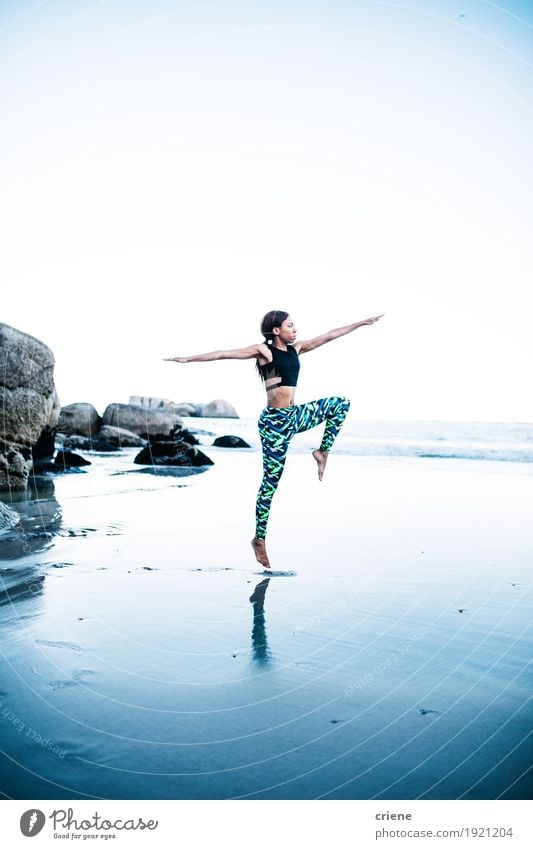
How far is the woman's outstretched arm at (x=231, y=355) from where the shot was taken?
4.39 meters

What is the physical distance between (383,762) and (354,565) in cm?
334

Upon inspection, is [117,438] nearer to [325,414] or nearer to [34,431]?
[34,431]

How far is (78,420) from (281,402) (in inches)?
707

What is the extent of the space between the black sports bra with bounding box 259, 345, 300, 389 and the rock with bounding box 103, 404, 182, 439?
17.4 meters

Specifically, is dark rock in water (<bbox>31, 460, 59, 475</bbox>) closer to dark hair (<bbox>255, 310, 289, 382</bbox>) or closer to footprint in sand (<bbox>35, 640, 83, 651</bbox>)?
dark hair (<bbox>255, 310, 289, 382</bbox>)

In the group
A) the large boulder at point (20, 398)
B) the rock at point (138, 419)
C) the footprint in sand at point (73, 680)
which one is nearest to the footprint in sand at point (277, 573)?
the footprint in sand at point (73, 680)

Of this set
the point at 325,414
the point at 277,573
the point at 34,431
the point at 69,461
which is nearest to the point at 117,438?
the point at 69,461

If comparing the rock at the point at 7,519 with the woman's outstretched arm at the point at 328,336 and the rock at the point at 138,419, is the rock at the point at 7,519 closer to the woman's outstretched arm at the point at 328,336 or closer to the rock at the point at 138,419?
the woman's outstretched arm at the point at 328,336

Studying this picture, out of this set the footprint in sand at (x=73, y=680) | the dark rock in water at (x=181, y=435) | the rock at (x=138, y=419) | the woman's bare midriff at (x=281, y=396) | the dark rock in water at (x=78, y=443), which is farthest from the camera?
the rock at (x=138, y=419)

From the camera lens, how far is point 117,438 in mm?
21078

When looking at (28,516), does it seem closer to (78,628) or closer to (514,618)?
(78,628)

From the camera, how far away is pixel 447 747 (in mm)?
2715

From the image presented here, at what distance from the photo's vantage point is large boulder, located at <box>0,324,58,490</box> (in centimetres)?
1059
